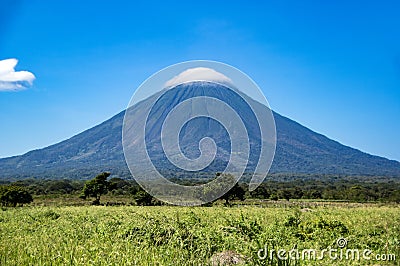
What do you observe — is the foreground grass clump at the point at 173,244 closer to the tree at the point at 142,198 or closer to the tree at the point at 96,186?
the tree at the point at 142,198

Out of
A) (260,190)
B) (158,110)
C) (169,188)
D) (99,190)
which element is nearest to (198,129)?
(158,110)

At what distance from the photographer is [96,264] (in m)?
7.60

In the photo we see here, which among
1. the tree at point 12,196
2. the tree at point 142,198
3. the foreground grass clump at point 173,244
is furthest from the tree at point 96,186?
the foreground grass clump at point 173,244

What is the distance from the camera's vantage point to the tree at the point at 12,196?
3638 cm

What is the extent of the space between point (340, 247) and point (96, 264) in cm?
504

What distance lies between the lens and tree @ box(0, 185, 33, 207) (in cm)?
3638

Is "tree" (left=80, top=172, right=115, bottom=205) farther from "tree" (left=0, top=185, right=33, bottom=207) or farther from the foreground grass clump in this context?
the foreground grass clump

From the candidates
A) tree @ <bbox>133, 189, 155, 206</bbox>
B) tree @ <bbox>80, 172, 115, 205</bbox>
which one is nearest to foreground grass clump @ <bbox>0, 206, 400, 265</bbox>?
tree @ <bbox>133, 189, 155, 206</bbox>

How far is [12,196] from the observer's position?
3641cm

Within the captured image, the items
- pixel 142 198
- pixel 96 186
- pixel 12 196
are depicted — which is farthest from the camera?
pixel 96 186

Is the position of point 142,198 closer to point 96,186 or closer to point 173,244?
point 96,186

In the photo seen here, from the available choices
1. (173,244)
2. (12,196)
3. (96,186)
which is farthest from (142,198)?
(173,244)

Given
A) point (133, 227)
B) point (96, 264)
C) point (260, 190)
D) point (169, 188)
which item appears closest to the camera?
point (96, 264)

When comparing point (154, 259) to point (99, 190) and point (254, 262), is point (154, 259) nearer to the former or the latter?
point (254, 262)
